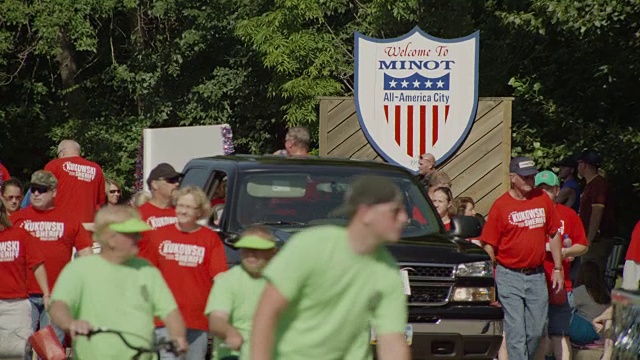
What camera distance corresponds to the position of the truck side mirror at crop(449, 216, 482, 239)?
11414 millimetres

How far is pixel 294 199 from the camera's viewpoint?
37.3 ft

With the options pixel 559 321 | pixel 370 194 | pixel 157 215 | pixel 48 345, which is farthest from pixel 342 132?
pixel 370 194

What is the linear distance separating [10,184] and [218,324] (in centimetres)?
595

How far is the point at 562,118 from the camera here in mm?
23031

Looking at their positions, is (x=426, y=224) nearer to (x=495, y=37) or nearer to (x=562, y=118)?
(x=562, y=118)

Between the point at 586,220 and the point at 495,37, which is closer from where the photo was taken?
the point at 586,220

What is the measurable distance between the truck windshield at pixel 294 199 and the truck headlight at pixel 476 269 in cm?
53

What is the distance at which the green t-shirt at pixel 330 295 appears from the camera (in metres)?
5.79

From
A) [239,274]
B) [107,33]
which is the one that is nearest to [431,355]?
[239,274]

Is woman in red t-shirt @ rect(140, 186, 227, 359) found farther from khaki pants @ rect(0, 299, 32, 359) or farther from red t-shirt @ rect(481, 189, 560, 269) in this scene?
red t-shirt @ rect(481, 189, 560, 269)

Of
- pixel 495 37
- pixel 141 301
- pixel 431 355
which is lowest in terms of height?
pixel 431 355

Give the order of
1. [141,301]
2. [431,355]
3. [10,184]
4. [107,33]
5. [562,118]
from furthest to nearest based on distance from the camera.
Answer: [107,33], [562,118], [10,184], [431,355], [141,301]

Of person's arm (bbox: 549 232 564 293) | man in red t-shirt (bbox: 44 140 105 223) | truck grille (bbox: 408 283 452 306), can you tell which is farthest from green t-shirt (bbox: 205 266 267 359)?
man in red t-shirt (bbox: 44 140 105 223)

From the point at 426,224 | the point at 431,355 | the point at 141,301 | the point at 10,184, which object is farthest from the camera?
the point at 10,184
